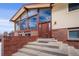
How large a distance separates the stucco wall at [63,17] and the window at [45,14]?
0.07 m

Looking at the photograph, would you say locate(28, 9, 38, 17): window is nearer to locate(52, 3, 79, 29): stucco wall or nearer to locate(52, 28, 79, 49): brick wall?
locate(52, 3, 79, 29): stucco wall

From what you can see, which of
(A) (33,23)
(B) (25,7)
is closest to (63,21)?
(A) (33,23)

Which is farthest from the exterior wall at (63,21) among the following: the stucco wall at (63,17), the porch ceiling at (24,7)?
the porch ceiling at (24,7)

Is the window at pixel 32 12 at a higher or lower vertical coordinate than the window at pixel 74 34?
higher

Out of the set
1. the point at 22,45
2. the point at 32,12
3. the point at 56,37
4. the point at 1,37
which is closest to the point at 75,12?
the point at 56,37

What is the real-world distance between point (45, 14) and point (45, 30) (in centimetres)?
21

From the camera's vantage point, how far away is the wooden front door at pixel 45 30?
2.45 m

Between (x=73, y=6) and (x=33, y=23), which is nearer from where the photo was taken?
(x=73, y=6)

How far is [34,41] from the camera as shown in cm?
248

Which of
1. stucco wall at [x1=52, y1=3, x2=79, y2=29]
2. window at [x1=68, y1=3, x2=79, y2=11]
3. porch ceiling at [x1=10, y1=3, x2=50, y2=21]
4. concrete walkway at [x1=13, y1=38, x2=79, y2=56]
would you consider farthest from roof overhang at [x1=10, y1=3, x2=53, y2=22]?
concrete walkway at [x1=13, y1=38, x2=79, y2=56]

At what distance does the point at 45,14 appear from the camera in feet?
8.13

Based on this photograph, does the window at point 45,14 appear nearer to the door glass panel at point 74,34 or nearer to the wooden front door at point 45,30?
the wooden front door at point 45,30

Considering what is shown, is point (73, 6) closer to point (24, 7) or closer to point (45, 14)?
point (45, 14)

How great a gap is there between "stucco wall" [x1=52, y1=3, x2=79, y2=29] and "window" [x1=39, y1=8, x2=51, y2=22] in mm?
66
